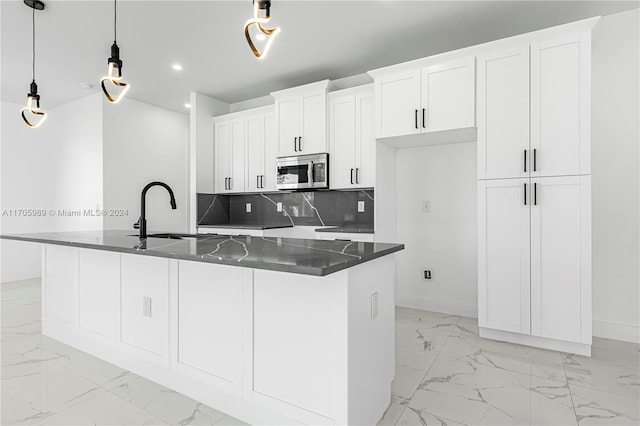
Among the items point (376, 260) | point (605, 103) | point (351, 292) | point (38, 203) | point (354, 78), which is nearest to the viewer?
point (351, 292)

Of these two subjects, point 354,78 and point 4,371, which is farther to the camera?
point 354,78

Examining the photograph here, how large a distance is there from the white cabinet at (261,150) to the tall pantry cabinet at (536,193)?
2548mm

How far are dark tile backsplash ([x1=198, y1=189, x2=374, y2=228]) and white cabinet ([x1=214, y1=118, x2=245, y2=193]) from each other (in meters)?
0.35

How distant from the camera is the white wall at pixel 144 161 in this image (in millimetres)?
4883

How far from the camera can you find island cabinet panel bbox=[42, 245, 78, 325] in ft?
8.70

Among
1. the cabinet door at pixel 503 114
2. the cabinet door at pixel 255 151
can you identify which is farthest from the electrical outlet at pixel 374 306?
the cabinet door at pixel 255 151

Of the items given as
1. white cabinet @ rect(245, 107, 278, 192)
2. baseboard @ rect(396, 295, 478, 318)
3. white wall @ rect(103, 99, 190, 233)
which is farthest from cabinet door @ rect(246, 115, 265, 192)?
baseboard @ rect(396, 295, 478, 318)

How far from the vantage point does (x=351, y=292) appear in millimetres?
1482

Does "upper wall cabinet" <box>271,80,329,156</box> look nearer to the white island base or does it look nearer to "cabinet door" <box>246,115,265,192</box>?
"cabinet door" <box>246,115,265,192</box>

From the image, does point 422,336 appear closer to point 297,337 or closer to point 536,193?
point 536,193

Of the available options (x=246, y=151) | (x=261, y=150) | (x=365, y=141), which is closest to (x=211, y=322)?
(x=365, y=141)

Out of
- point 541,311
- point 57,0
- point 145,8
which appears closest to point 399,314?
point 541,311

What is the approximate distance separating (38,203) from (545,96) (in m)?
6.93

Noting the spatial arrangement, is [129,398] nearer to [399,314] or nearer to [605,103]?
[399,314]
